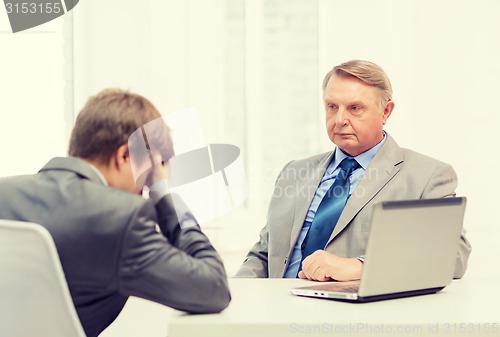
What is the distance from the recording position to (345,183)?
2.44 m

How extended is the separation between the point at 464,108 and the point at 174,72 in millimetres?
1412

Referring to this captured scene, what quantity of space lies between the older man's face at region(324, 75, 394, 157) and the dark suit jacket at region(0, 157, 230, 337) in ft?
3.59

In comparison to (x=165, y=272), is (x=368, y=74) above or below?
above

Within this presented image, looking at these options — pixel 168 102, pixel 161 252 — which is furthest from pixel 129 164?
pixel 168 102

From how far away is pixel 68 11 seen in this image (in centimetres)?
318

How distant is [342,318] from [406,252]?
25 cm

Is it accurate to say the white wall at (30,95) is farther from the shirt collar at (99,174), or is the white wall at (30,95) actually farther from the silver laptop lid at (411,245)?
the silver laptop lid at (411,245)

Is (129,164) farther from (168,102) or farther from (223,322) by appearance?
(168,102)

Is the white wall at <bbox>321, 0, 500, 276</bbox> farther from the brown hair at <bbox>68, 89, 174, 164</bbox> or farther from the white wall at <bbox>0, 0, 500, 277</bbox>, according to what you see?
the brown hair at <bbox>68, 89, 174, 164</bbox>

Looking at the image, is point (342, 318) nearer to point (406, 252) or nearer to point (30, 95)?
point (406, 252)

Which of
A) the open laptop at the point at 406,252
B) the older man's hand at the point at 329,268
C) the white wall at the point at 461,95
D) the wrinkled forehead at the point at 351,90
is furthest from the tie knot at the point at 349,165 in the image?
the white wall at the point at 461,95

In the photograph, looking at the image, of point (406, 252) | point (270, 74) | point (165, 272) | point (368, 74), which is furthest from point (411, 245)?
point (270, 74)

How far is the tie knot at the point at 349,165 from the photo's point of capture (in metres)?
2.48

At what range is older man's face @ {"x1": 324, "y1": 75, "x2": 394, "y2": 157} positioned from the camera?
2.45 metres
